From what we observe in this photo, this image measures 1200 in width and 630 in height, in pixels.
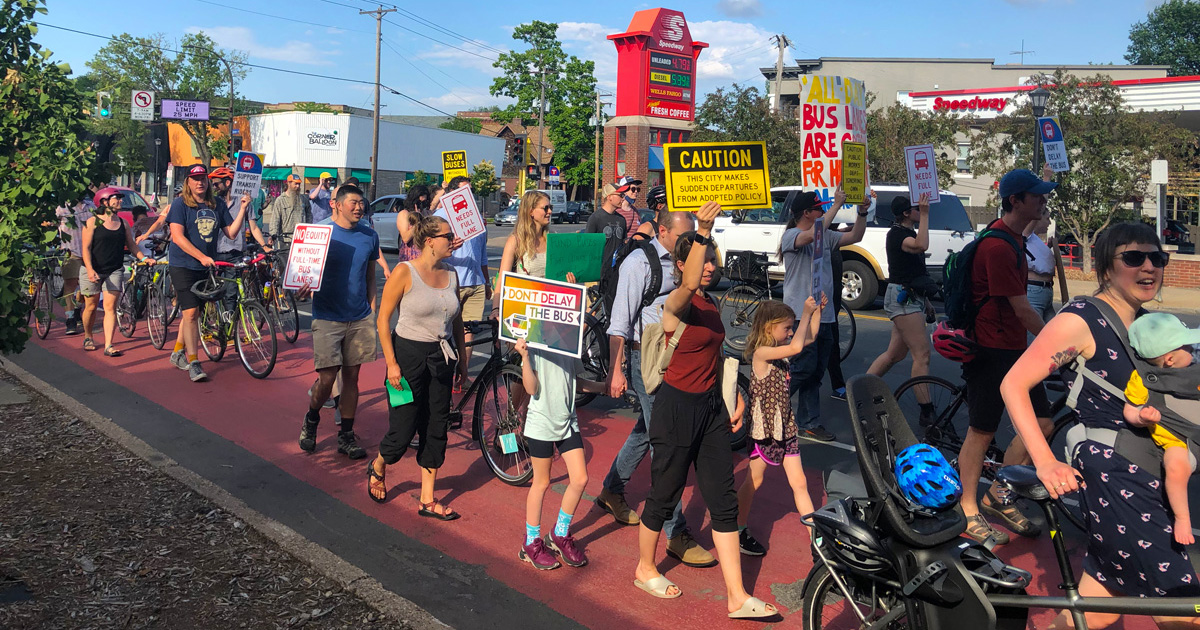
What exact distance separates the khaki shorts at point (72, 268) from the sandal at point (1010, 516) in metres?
10.1

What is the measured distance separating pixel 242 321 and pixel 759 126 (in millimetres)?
23383

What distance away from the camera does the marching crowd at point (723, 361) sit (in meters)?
3.27

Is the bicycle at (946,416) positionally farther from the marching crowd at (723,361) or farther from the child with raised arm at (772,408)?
the child with raised arm at (772,408)

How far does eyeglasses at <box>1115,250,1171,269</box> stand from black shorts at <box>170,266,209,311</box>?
829 centimetres

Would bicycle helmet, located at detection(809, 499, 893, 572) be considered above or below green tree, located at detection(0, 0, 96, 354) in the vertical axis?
below

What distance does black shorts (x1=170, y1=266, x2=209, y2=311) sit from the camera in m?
9.13

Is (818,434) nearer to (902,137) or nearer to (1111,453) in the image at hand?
(1111,453)

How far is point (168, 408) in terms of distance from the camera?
26.6ft

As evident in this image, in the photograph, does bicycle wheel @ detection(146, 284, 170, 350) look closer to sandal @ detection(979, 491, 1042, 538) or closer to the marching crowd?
the marching crowd

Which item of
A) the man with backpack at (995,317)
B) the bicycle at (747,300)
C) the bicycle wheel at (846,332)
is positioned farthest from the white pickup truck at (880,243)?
the man with backpack at (995,317)

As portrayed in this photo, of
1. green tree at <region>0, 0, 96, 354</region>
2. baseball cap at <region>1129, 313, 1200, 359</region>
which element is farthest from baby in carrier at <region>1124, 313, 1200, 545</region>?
green tree at <region>0, 0, 96, 354</region>

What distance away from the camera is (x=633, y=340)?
5488 mm

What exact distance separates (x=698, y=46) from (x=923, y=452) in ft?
204

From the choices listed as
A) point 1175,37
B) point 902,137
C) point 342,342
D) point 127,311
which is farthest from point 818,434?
point 1175,37
